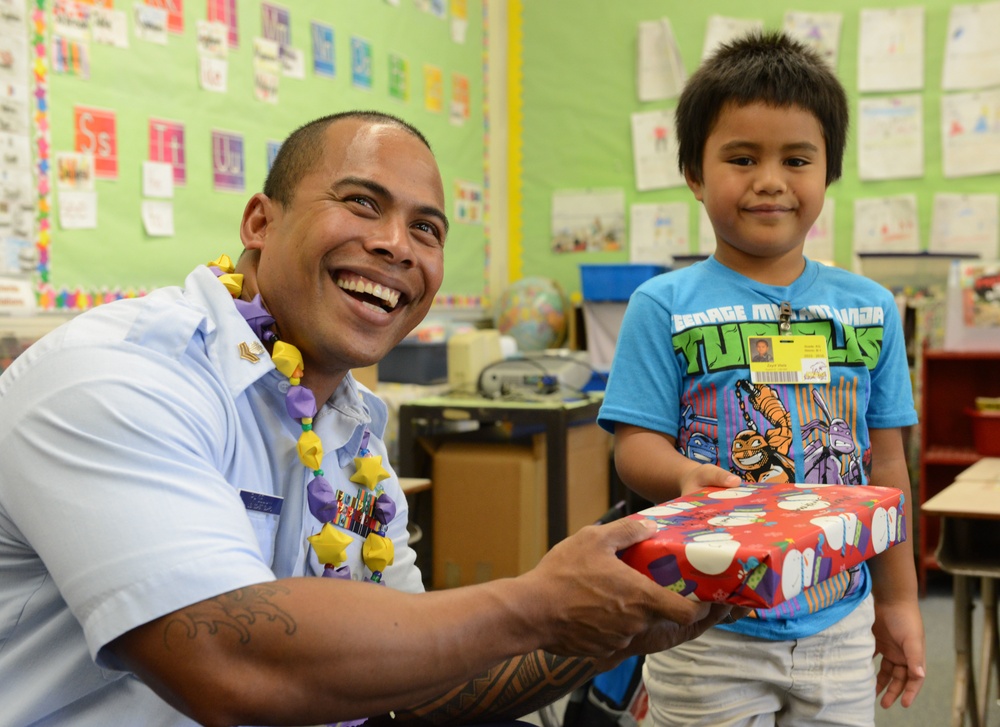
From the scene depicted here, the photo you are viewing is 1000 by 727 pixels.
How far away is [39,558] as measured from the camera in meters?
0.92

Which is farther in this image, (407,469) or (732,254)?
(407,469)

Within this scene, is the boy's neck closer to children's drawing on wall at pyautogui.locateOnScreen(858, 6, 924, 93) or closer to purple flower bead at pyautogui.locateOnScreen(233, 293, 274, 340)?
purple flower bead at pyautogui.locateOnScreen(233, 293, 274, 340)

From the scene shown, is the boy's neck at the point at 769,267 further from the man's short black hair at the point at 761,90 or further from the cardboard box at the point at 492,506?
the cardboard box at the point at 492,506

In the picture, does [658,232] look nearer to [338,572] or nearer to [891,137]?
[891,137]

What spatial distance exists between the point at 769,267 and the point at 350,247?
64 cm

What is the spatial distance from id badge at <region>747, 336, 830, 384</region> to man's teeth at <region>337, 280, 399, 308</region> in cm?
52

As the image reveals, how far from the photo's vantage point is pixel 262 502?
1.08m

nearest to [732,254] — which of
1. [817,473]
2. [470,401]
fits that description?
[817,473]

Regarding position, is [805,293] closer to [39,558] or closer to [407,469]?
[39,558]

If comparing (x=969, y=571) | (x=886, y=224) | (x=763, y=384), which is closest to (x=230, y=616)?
(x=763, y=384)

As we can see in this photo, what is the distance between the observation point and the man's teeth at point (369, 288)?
1153 millimetres

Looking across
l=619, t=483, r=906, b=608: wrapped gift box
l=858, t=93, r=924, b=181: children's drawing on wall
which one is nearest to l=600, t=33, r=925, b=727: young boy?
l=619, t=483, r=906, b=608: wrapped gift box

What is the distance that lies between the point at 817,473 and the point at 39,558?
946 mm

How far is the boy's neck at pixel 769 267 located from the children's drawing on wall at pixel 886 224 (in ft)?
12.1
